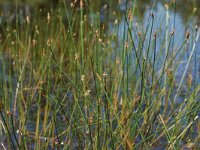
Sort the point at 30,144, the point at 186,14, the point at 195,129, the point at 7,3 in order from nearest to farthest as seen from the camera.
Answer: the point at 30,144 → the point at 195,129 → the point at 186,14 → the point at 7,3

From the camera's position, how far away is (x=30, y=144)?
2.88 m

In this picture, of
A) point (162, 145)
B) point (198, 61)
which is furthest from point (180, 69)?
point (162, 145)

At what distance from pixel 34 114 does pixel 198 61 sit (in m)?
2.26

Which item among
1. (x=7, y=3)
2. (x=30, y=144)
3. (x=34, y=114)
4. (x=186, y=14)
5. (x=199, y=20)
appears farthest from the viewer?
→ (x=7, y=3)

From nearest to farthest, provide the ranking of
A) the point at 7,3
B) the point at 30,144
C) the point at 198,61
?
the point at 30,144
the point at 198,61
the point at 7,3

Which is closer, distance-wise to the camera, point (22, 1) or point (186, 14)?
point (186, 14)

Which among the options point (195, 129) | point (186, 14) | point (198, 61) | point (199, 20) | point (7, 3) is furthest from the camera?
point (7, 3)

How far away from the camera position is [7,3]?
888 centimetres

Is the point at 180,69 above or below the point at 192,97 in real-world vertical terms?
below

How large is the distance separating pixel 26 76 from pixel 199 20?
372cm

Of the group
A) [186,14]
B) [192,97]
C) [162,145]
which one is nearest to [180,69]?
[162,145]

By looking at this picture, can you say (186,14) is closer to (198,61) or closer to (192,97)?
(198,61)

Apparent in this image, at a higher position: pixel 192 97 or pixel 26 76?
pixel 192 97

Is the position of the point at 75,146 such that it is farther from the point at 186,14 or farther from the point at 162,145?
the point at 186,14
